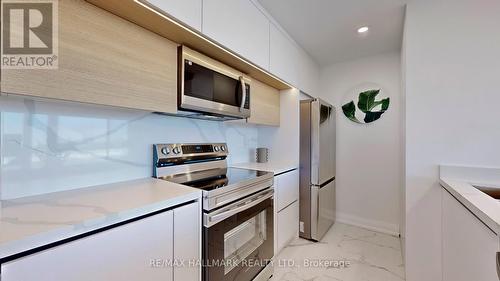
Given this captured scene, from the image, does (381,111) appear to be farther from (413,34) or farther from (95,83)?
(95,83)

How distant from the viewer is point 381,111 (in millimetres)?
2773

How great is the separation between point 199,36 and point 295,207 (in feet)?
6.38

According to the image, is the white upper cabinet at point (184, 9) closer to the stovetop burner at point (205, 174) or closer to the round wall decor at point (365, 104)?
the stovetop burner at point (205, 174)

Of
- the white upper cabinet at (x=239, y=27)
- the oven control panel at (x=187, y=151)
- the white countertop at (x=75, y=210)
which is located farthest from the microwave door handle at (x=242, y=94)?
the white countertop at (x=75, y=210)

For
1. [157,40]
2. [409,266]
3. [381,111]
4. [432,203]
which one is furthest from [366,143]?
[157,40]

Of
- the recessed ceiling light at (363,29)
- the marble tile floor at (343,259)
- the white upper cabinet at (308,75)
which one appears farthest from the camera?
the white upper cabinet at (308,75)

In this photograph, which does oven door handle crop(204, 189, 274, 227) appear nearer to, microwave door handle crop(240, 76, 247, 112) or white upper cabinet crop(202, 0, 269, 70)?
microwave door handle crop(240, 76, 247, 112)

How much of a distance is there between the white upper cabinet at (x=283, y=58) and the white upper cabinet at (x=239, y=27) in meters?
0.11

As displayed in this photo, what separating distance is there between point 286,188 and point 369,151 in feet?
5.00

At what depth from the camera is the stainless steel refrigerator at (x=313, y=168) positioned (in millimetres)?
2367

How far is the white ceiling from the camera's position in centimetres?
175

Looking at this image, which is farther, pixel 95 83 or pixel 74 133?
pixel 74 133

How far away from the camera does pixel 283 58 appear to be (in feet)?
7.02

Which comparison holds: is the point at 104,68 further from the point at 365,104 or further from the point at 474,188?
the point at 365,104
